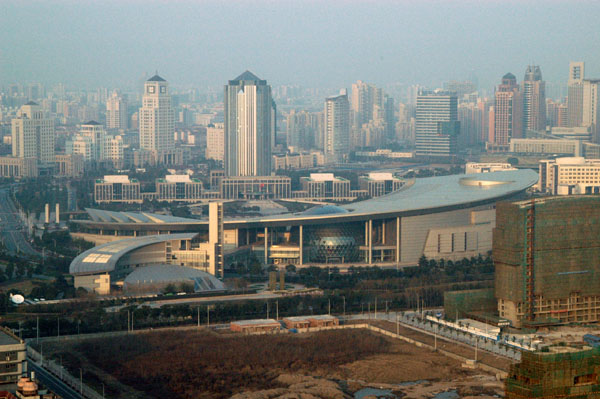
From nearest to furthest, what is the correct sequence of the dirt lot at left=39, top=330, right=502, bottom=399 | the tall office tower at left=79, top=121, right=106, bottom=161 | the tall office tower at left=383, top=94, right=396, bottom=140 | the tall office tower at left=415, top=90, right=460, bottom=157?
the dirt lot at left=39, top=330, right=502, bottom=399
the tall office tower at left=79, top=121, right=106, bottom=161
the tall office tower at left=415, top=90, right=460, bottom=157
the tall office tower at left=383, top=94, right=396, bottom=140

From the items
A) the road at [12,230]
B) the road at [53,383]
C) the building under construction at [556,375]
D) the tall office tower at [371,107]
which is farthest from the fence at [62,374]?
the tall office tower at [371,107]

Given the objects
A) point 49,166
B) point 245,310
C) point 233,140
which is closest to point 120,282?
point 245,310

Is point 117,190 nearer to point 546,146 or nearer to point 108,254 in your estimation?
point 108,254

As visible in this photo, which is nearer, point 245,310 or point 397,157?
point 245,310

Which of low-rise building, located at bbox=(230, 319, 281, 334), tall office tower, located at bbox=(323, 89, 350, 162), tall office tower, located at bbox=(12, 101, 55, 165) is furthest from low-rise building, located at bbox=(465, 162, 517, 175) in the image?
low-rise building, located at bbox=(230, 319, 281, 334)

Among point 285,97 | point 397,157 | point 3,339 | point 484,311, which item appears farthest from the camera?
point 285,97

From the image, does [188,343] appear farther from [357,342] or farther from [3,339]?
[3,339]

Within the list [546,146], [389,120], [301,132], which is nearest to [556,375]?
[546,146]

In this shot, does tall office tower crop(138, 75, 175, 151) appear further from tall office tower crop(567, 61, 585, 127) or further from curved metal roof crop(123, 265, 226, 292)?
curved metal roof crop(123, 265, 226, 292)
